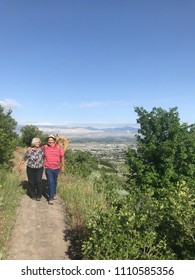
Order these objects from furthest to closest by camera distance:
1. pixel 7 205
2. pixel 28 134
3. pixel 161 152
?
pixel 28 134, pixel 161 152, pixel 7 205

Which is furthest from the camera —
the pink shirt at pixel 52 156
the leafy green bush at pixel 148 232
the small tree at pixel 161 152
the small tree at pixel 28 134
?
the small tree at pixel 28 134

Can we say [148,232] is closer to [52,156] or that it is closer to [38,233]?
[38,233]

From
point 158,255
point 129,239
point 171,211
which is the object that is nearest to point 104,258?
point 129,239

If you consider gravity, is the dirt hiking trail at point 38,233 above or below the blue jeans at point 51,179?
below

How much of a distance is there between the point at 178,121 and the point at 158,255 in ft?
70.5

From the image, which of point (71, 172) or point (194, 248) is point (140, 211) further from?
point (71, 172)

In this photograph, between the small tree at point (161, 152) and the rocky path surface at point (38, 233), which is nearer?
the rocky path surface at point (38, 233)

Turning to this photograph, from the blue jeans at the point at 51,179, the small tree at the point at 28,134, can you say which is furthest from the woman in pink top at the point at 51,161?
the small tree at the point at 28,134

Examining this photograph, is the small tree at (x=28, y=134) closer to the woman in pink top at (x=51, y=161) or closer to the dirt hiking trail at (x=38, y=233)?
the woman in pink top at (x=51, y=161)

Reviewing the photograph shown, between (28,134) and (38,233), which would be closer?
(38,233)

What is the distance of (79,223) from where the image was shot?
833 centimetres

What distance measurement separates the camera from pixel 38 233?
8.14 m

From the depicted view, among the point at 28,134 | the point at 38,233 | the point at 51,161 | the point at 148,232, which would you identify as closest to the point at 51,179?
the point at 51,161

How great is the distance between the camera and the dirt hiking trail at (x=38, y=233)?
7.08 m
